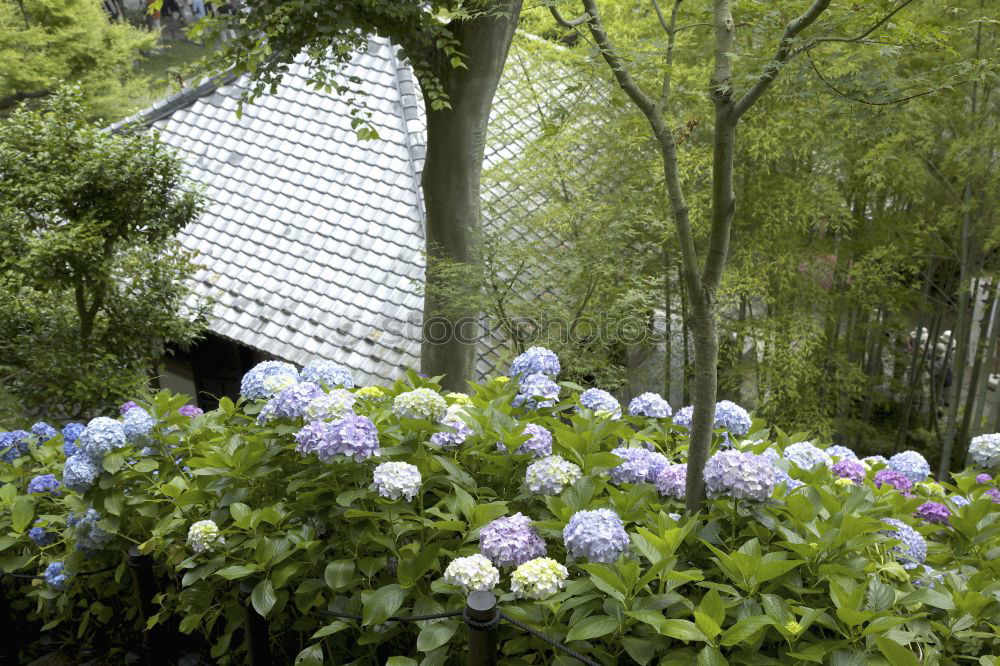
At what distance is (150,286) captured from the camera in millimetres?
4262

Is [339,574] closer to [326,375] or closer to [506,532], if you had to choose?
[506,532]

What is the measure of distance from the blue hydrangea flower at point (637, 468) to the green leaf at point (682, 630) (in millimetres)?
441

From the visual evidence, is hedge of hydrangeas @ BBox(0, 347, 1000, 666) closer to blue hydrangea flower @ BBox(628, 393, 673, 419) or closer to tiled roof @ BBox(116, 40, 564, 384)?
blue hydrangea flower @ BBox(628, 393, 673, 419)

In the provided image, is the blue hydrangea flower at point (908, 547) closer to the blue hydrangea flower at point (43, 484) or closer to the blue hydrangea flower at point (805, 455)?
the blue hydrangea flower at point (805, 455)

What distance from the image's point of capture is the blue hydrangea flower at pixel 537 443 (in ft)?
4.74

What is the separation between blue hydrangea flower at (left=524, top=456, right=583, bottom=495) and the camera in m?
1.36

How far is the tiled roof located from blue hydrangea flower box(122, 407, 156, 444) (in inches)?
134

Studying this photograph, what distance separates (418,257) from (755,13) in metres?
4.22

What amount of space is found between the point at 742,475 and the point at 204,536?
3.01ft

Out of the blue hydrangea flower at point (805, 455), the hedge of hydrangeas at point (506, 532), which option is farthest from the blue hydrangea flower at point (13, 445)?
the blue hydrangea flower at point (805, 455)

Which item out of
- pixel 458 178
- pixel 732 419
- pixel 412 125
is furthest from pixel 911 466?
pixel 412 125

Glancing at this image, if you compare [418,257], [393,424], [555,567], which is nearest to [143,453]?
[393,424]

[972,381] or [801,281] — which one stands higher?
[801,281]

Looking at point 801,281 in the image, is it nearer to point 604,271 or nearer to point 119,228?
point 604,271
